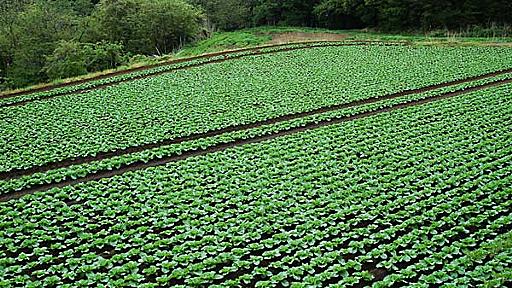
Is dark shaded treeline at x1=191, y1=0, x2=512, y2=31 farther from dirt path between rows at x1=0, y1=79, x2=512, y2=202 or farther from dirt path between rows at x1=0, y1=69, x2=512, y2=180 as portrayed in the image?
dirt path between rows at x1=0, y1=79, x2=512, y2=202

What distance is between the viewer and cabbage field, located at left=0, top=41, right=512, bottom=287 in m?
8.05

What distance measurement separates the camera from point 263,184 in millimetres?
11297

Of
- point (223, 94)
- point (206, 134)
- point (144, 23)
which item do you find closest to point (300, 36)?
point (144, 23)

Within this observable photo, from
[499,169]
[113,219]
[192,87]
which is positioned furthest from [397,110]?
[113,219]

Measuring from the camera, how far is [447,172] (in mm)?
11312

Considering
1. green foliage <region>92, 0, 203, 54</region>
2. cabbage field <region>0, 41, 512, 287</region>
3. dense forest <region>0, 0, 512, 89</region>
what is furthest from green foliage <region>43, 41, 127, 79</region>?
cabbage field <region>0, 41, 512, 287</region>

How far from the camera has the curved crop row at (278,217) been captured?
315 inches

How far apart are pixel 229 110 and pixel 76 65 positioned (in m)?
15.1

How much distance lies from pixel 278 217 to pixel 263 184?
5.81 feet

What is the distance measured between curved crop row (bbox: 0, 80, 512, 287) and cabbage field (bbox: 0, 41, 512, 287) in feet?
0.11

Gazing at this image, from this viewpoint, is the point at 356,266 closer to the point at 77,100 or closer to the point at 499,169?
the point at 499,169

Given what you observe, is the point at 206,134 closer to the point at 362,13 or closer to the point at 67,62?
the point at 67,62

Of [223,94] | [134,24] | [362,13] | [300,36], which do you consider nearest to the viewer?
[223,94]

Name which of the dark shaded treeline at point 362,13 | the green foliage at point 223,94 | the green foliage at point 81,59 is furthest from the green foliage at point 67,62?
the dark shaded treeline at point 362,13
